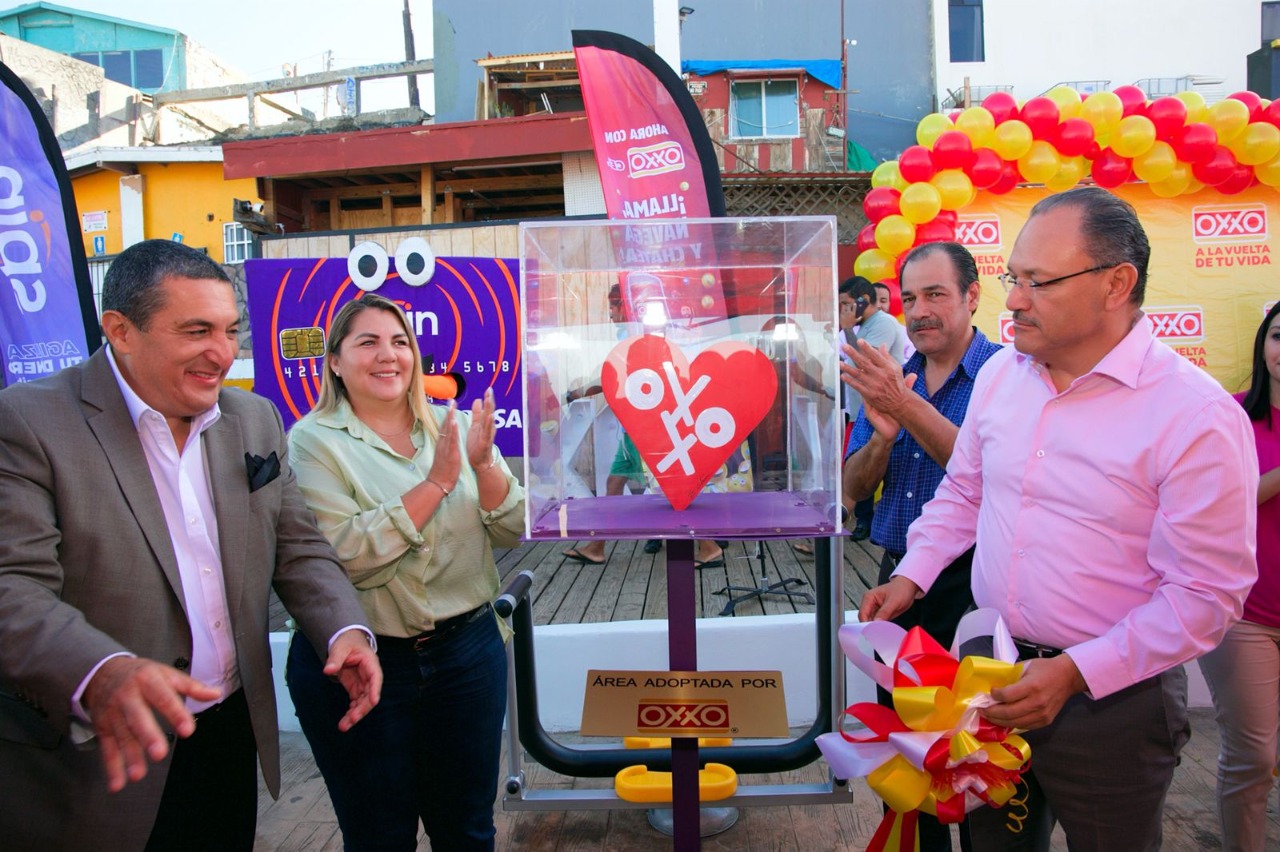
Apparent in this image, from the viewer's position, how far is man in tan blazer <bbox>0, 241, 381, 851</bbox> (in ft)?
4.05

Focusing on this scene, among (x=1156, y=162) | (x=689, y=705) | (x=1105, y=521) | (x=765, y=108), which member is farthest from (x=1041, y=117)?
(x=765, y=108)

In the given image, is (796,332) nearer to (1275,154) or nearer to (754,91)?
(1275,154)

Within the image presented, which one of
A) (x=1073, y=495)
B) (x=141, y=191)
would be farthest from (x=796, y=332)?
(x=141, y=191)

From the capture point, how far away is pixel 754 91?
13383 millimetres

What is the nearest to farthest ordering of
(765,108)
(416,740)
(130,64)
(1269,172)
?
1. (416,740)
2. (1269,172)
3. (765,108)
4. (130,64)

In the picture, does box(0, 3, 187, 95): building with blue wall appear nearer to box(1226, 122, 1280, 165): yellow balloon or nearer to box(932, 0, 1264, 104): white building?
box(932, 0, 1264, 104): white building

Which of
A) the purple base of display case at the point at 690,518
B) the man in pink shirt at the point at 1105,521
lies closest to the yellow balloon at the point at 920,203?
the man in pink shirt at the point at 1105,521

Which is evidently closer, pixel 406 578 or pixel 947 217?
pixel 406 578

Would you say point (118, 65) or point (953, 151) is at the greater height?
point (118, 65)

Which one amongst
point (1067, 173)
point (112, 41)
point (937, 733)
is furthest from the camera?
point (112, 41)

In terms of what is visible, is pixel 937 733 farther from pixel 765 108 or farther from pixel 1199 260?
pixel 765 108

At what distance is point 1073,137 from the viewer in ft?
19.4

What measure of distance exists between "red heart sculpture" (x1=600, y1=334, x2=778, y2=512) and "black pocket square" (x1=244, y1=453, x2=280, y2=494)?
0.71 meters

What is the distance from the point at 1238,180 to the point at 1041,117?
1.71 m
